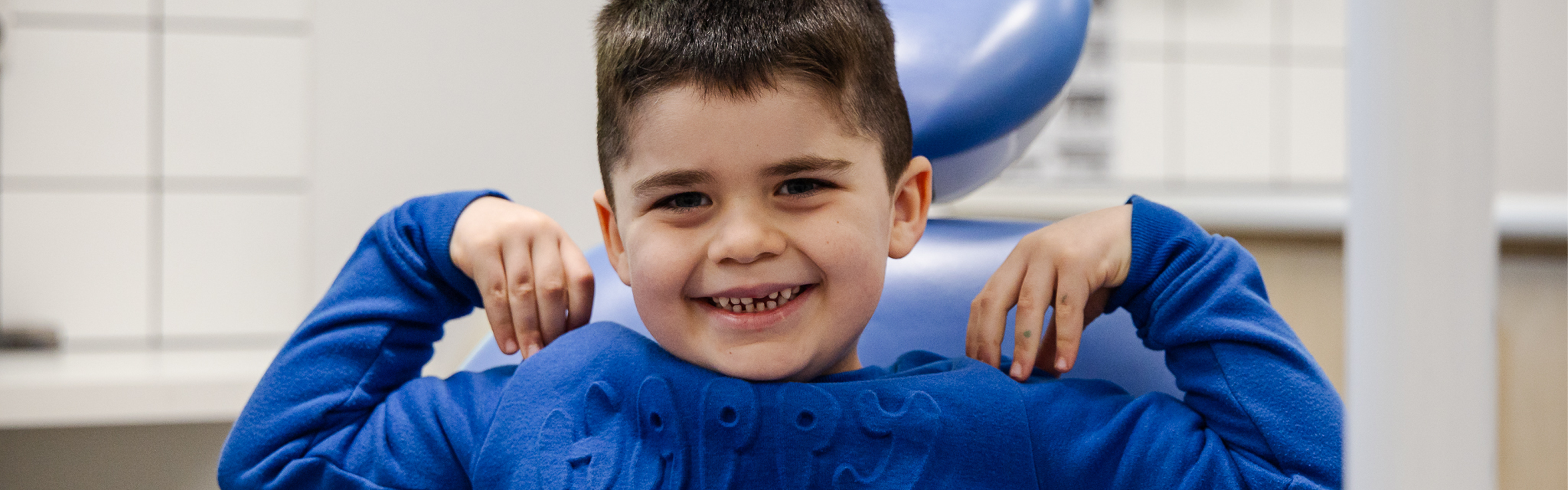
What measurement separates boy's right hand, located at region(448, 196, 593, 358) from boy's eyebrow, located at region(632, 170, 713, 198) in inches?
3.9

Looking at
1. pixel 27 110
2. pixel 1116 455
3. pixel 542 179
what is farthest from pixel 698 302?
pixel 27 110

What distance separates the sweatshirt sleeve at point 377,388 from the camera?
513mm

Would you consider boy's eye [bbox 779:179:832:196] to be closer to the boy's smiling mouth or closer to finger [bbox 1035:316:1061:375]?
the boy's smiling mouth

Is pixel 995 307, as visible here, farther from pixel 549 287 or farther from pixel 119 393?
pixel 119 393

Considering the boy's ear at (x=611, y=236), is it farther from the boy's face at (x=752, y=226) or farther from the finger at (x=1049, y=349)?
the finger at (x=1049, y=349)

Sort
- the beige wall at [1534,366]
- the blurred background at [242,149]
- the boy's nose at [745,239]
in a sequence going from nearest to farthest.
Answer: the boy's nose at [745,239], the beige wall at [1534,366], the blurred background at [242,149]

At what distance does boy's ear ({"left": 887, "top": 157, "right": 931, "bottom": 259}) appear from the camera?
521 mm

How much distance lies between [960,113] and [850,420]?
20 cm

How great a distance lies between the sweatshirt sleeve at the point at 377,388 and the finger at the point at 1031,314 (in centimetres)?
25

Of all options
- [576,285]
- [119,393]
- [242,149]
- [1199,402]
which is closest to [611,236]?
[576,285]

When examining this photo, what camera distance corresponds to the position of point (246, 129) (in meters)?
1.21

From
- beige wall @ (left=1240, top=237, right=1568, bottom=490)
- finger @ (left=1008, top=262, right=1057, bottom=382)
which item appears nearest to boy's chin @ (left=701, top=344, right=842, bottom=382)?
finger @ (left=1008, top=262, right=1057, bottom=382)

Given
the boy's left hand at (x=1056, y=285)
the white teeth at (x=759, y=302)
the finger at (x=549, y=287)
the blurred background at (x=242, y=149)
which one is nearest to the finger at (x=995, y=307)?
the boy's left hand at (x=1056, y=285)

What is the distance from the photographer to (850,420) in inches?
19.0
